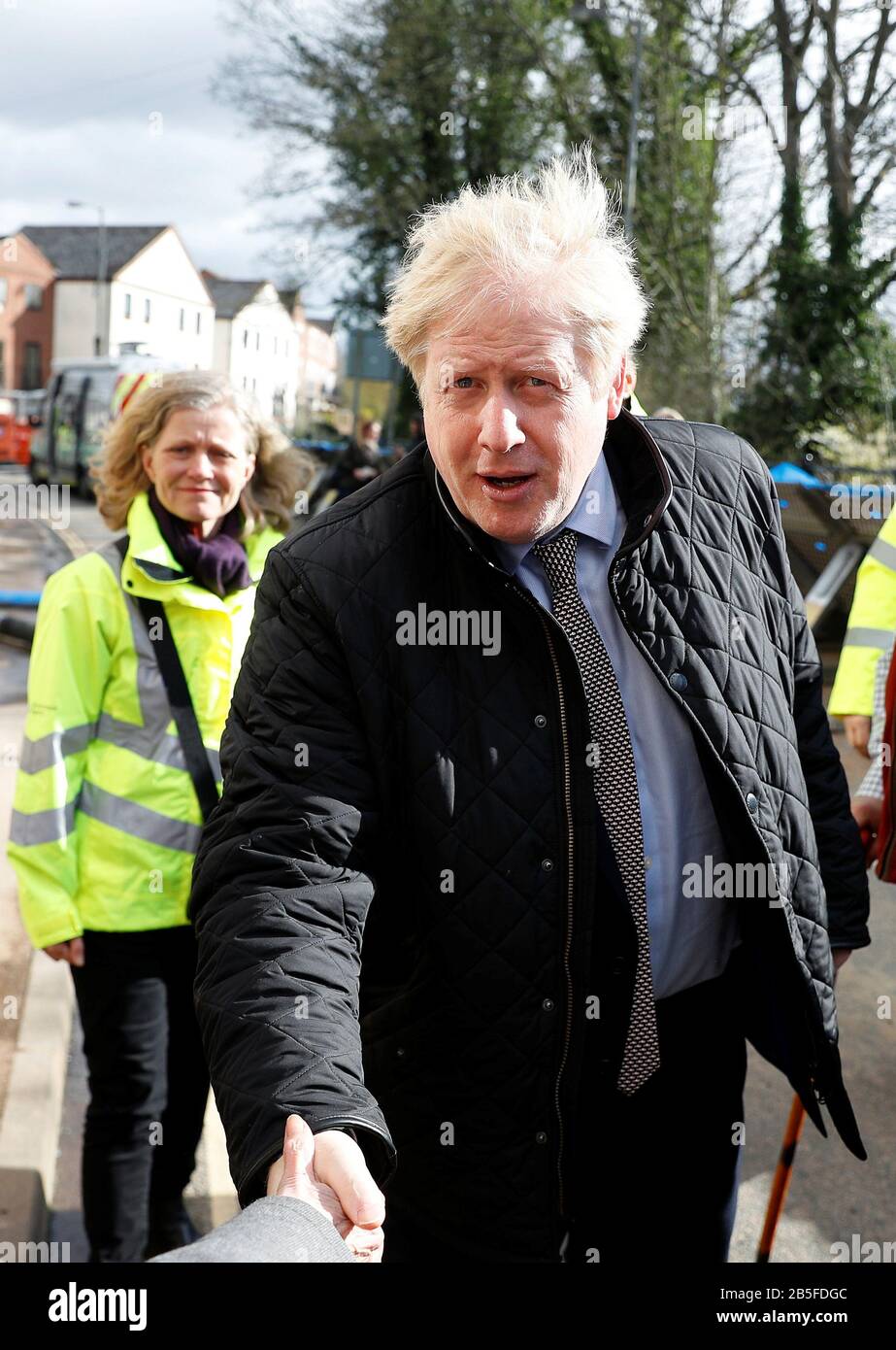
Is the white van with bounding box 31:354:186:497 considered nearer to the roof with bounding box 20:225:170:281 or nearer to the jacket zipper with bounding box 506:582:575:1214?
the roof with bounding box 20:225:170:281

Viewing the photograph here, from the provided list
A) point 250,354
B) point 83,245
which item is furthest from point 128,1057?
point 83,245

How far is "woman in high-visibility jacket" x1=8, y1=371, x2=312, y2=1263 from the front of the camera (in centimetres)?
291

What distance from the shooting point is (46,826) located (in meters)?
2.92

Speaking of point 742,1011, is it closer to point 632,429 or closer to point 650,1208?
point 650,1208

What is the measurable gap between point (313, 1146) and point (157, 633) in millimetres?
1751

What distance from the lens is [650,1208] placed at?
209 centimetres

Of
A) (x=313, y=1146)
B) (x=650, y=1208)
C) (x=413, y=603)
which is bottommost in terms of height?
(x=650, y=1208)

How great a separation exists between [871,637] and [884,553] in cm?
21

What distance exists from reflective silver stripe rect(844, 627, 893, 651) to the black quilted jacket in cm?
138

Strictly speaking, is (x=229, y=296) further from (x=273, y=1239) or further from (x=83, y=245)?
(x=83, y=245)

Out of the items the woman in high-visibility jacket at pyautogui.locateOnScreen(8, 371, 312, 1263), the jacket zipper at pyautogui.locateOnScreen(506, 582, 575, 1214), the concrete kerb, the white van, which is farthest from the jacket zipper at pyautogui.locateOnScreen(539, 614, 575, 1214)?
the white van

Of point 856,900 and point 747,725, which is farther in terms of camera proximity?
point 856,900
